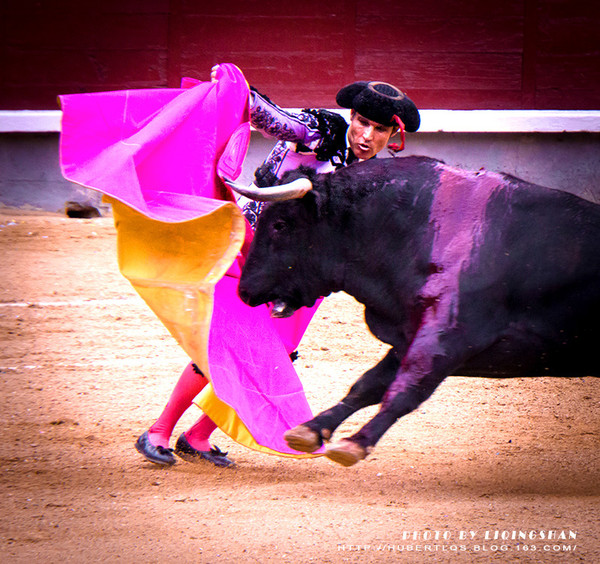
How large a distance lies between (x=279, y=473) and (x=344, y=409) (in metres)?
0.55

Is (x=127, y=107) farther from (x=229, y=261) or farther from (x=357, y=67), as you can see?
(x=357, y=67)

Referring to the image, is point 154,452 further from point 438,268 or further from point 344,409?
point 438,268

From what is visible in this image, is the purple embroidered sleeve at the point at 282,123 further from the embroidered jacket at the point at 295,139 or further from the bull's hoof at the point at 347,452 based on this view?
the bull's hoof at the point at 347,452

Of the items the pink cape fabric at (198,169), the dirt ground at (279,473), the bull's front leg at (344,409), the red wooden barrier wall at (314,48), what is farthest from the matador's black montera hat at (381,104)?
the red wooden barrier wall at (314,48)

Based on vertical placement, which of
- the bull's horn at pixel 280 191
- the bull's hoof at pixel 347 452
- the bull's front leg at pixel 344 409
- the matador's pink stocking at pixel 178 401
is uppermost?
the bull's horn at pixel 280 191

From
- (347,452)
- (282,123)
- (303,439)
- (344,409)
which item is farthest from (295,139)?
(347,452)

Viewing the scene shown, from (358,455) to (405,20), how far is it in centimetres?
566

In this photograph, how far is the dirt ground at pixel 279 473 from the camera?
2.20 meters

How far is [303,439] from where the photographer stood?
225 cm

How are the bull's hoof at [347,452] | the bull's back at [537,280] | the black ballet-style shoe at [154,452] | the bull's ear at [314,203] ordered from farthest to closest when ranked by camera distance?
1. the black ballet-style shoe at [154,452]
2. the bull's ear at [314,203]
3. the bull's back at [537,280]
4. the bull's hoof at [347,452]

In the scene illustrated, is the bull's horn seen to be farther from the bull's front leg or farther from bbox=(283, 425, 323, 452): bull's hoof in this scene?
bbox=(283, 425, 323, 452): bull's hoof

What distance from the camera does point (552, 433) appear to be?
3.36 metres

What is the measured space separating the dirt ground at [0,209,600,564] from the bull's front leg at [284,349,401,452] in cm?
27

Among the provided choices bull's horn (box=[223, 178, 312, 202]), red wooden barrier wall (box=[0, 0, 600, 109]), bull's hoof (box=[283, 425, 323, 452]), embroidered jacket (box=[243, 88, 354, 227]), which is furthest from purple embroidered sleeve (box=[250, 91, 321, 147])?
red wooden barrier wall (box=[0, 0, 600, 109])
